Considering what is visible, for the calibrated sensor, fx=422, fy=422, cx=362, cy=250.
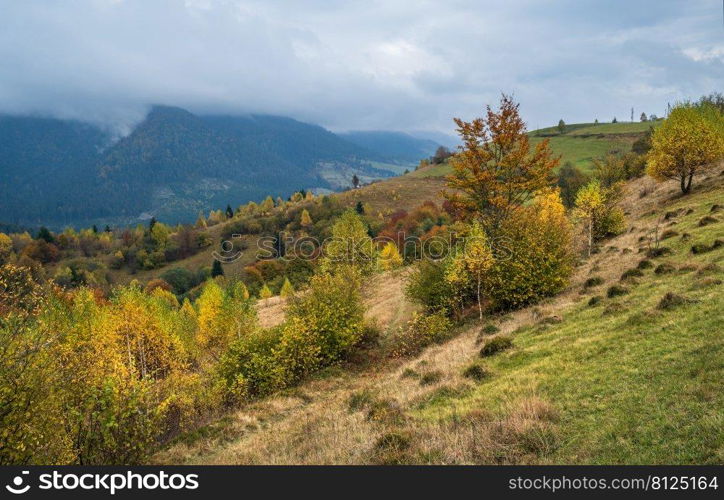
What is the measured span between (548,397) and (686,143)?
170 ft

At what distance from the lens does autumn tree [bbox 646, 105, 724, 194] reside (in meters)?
50.6

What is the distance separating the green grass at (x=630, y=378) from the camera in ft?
34.9

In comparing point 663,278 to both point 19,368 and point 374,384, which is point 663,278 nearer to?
point 374,384

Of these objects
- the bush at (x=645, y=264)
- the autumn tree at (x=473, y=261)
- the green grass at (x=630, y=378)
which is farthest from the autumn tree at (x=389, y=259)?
the green grass at (x=630, y=378)

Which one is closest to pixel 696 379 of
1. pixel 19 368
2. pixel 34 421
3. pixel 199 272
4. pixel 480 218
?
pixel 34 421

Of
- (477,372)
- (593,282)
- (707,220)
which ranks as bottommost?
(477,372)

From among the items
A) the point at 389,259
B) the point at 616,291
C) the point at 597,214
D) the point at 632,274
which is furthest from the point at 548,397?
the point at 389,259

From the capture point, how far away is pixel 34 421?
12594mm

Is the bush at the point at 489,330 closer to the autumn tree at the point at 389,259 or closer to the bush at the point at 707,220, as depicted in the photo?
the bush at the point at 707,220

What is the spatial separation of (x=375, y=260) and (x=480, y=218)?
38.3 meters

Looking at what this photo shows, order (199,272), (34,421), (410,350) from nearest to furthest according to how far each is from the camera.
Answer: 1. (34,421)
2. (410,350)
3. (199,272)

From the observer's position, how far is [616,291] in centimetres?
2609

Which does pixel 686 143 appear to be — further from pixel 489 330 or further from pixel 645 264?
pixel 489 330
